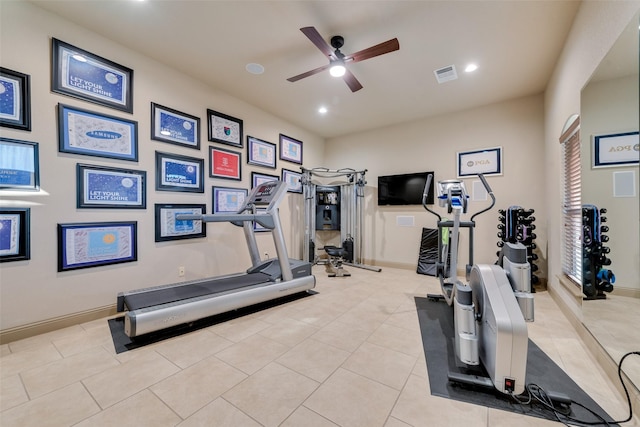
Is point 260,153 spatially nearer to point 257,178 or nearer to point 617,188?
point 257,178

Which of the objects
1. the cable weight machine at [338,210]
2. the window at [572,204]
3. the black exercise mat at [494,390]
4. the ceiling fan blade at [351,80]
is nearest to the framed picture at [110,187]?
the ceiling fan blade at [351,80]

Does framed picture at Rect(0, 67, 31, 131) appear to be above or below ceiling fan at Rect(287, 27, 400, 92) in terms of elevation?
below

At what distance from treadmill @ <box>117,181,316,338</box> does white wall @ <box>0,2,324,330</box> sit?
16.1 inches

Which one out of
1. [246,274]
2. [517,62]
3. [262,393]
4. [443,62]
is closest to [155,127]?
[246,274]

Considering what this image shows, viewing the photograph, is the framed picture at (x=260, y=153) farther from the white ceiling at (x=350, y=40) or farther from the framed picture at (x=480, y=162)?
the framed picture at (x=480, y=162)

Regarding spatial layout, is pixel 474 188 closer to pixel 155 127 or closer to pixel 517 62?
pixel 517 62

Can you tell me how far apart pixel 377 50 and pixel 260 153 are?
2.75 metres

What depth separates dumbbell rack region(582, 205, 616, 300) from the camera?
1.86 m

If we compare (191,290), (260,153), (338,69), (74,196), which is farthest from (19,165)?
(338,69)

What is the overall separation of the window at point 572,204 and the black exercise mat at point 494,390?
975 mm

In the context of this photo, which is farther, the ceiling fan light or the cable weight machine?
the cable weight machine

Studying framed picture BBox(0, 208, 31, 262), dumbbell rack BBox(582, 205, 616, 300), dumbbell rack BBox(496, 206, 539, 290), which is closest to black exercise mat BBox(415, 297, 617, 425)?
dumbbell rack BBox(582, 205, 616, 300)

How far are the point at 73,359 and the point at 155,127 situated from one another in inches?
101

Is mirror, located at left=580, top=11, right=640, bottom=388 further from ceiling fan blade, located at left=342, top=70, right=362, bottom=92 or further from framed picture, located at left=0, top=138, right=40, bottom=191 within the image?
framed picture, located at left=0, top=138, right=40, bottom=191
